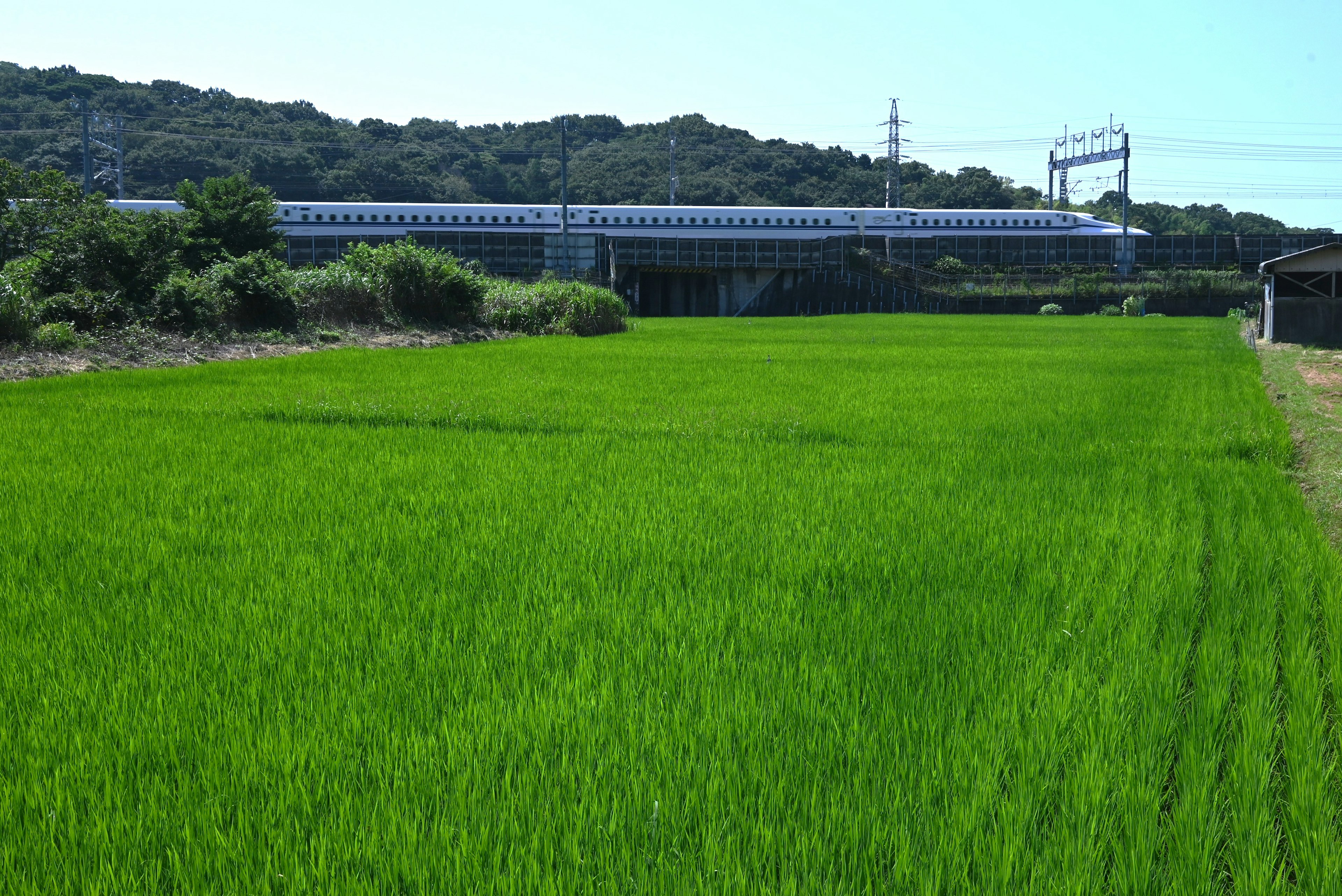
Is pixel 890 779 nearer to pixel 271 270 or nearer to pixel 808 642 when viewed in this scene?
pixel 808 642

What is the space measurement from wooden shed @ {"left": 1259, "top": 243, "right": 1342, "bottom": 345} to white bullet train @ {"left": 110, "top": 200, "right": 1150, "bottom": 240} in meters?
37.1

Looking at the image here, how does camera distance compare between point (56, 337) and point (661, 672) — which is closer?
point (661, 672)

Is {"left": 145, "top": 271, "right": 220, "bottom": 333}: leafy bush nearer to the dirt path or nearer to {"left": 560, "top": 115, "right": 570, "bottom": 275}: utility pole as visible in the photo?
the dirt path

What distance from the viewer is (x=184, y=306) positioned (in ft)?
57.8

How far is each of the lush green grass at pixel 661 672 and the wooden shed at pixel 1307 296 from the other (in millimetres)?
16474

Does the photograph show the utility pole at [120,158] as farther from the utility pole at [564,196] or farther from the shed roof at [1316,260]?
the shed roof at [1316,260]

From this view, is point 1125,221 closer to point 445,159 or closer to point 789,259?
point 789,259

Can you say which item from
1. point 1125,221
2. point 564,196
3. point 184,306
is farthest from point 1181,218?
point 184,306

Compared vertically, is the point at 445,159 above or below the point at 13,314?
above

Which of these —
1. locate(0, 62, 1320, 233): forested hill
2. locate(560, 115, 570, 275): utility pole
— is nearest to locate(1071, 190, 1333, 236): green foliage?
locate(0, 62, 1320, 233): forested hill

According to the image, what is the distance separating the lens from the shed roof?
2050cm

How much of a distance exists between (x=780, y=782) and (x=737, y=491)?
12.4 ft

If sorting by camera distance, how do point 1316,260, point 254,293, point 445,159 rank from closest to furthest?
1. point 254,293
2. point 1316,260
3. point 445,159

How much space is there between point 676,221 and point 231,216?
35595 millimetres
